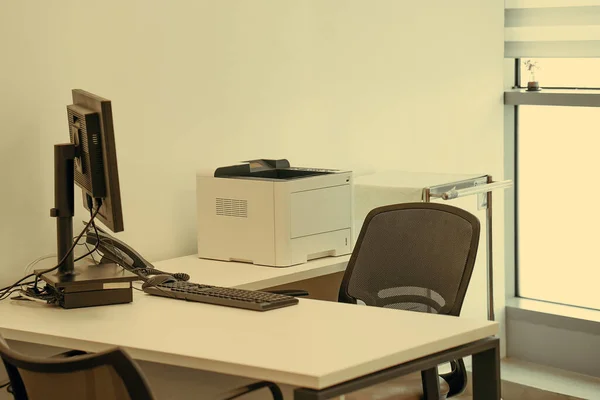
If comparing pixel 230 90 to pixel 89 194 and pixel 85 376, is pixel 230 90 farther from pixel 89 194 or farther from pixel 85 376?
pixel 85 376

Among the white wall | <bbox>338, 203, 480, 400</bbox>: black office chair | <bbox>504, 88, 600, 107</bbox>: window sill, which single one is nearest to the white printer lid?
the white wall

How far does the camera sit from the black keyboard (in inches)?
94.5

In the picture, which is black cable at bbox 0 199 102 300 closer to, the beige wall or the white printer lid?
the beige wall

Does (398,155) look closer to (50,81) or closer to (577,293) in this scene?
(577,293)

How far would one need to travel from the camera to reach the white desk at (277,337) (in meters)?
1.91

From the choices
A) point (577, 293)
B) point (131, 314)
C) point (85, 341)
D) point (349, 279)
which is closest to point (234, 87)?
point (349, 279)

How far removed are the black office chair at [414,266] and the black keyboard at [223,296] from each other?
1.64ft

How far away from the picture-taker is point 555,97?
190 inches

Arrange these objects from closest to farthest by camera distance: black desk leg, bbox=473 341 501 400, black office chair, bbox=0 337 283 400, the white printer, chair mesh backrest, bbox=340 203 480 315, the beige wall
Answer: black office chair, bbox=0 337 283 400, black desk leg, bbox=473 341 501 400, chair mesh backrest, bbox=340 203 480 315, the beige wall, the white printer

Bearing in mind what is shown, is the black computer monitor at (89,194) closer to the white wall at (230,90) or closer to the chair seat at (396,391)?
the white wall at (230,90)

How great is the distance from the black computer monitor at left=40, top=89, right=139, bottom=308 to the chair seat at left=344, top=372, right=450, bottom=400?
0.77 meters

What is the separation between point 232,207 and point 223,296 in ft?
2.53

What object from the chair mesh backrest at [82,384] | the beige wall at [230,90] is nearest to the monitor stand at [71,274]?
the beige wall at [230,90]

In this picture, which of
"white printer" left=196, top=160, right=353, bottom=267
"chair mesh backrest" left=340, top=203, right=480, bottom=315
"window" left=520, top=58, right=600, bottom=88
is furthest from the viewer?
"window" left=520, top=58, right=600, bottom=88
